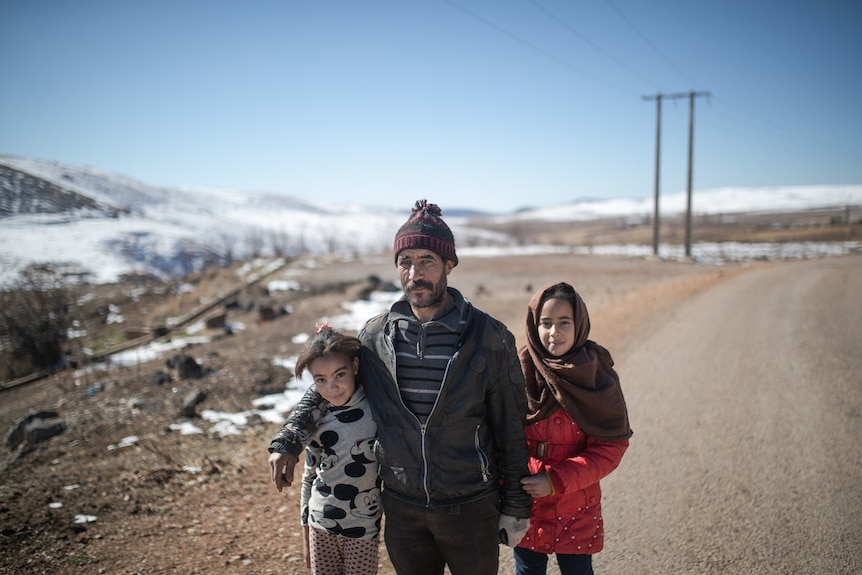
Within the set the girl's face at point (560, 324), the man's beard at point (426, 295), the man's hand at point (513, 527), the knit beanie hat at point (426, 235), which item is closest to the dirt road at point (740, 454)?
the man's hand at point (513, 527)

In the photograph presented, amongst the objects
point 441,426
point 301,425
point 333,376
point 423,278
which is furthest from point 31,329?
point 441,426

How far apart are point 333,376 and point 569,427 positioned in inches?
43.7

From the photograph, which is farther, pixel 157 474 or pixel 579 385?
pixel 157 474

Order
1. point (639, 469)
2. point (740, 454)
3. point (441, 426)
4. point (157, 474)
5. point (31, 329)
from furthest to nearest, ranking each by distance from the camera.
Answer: point (31, 329) → point (157, 474) → point (740, 454) → point (639, 469) → point (441, 426)

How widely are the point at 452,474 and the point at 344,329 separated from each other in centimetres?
890

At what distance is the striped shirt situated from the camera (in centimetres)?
211

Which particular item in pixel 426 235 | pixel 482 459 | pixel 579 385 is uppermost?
pixel 426 235

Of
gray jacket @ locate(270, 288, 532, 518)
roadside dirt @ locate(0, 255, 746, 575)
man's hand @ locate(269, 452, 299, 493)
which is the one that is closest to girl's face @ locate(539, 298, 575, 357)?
gray jacket @ locate(270, 288, 532, 518)

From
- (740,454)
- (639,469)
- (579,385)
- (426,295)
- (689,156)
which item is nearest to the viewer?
(426,295)

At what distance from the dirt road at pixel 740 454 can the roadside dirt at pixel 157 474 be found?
155 cm

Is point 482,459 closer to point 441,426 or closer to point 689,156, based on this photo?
point 441,426

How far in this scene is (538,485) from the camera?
2.12 meters

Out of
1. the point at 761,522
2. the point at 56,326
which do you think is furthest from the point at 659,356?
the point at 56,326

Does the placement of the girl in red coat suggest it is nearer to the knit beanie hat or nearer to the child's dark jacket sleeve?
the knit beanie hat
